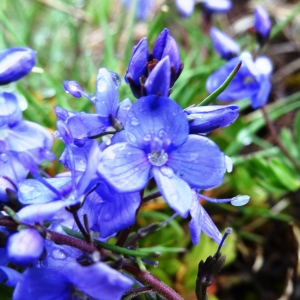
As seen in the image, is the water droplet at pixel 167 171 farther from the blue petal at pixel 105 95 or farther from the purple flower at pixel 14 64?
the purple flower at pixel 14 64

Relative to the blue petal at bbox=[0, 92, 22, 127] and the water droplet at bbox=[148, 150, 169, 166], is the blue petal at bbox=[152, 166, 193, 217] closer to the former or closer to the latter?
the water droplet at bbox=[148, 150, 169, 166]

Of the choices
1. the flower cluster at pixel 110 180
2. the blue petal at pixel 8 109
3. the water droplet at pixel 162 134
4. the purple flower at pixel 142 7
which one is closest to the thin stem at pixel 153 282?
the flower cluster at pixel 110 180

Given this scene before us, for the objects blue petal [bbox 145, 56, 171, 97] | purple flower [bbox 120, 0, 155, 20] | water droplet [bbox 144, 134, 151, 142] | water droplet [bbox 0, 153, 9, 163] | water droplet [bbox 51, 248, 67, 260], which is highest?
blue petal [bbox 145, 56, 171, 97]

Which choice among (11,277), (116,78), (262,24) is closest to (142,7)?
(262,24)

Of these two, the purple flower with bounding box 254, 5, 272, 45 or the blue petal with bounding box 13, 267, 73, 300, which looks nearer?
the blue petal with bounding box 13, 267, 73, 300

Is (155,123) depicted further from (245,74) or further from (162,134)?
(245,74)

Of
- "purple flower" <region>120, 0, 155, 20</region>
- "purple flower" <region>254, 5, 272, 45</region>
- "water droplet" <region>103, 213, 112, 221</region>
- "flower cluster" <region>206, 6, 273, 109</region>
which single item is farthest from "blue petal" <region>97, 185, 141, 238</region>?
"purple flower" <region>120, 0, 155, 20</region>

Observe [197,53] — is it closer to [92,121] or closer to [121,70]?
[121,70]
